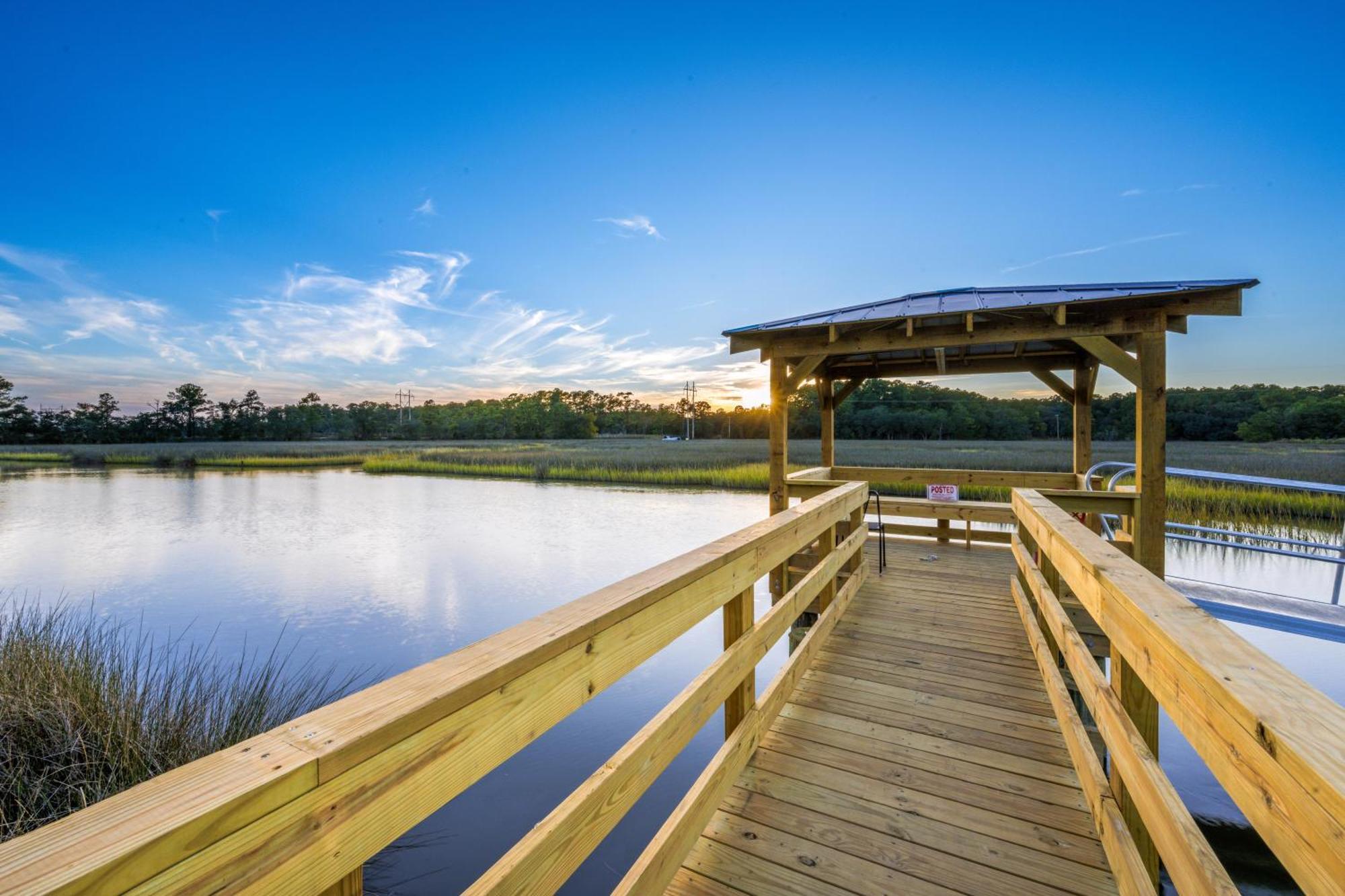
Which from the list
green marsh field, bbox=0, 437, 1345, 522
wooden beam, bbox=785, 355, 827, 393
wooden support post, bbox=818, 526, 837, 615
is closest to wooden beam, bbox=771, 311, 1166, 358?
wooden beam, bbox=785, 355, 827, 393

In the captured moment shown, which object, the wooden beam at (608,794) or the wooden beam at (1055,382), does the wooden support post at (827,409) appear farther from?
the wooden beam at (608,794)

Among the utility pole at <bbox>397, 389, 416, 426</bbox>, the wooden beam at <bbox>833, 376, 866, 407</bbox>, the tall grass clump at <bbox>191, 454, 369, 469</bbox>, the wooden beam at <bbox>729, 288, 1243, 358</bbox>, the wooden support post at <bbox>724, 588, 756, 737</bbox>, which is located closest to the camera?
the wooden support post at <bbox>724, 588, 756, 737</bbox>

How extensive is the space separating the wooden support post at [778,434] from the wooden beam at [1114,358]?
9.52ft

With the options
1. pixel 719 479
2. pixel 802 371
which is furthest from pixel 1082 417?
pixel 719 479

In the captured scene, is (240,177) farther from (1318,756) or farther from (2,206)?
(1318,756)

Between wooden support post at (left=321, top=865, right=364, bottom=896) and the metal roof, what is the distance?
577 centimetres

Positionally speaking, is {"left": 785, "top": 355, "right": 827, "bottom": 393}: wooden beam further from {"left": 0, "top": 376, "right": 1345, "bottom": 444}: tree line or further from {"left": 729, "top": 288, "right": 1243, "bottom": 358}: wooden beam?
{"left": 0, "top": 376, "right": 1345, "bottom": 444}: tree line

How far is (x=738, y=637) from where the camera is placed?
225cm

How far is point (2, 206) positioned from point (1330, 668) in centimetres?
3666

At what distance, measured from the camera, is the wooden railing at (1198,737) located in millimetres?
732

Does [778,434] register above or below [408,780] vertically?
above

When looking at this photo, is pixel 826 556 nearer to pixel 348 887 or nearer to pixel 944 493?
pixel 348 887

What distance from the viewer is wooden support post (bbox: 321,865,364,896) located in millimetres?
731

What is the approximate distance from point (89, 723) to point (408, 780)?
454 centimetres
